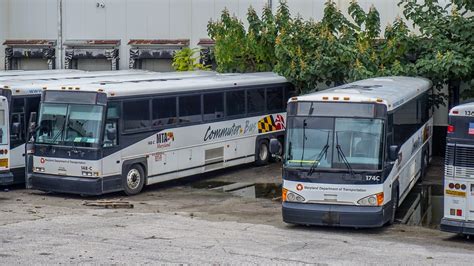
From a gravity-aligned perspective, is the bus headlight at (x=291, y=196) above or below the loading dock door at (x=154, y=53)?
below

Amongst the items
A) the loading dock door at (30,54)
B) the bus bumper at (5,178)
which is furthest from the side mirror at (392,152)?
the loading dock door at (30,54)

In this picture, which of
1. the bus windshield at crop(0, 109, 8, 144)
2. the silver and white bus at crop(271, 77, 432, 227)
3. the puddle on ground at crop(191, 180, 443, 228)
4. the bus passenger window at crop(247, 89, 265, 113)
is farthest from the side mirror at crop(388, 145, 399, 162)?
the bus passenger window at crop(247, 89, 265, 113)

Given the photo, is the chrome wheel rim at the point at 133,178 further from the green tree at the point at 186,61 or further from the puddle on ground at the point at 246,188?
the green tree at the point at 186,61

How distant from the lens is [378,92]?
20094 millimetres

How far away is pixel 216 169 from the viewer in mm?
27000

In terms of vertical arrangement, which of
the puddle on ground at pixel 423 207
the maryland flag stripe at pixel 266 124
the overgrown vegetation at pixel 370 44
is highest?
the overgrown vegetation at pixel 370 44

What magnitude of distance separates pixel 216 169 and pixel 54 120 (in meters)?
5.74

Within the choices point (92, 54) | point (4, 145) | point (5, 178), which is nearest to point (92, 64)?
point (92, 54)

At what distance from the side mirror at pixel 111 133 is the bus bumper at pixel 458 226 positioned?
8460 millimetres

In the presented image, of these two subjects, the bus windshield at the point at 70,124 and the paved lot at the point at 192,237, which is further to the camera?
the bus windshield at the point at 70,124

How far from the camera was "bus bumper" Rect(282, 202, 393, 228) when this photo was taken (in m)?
18.2

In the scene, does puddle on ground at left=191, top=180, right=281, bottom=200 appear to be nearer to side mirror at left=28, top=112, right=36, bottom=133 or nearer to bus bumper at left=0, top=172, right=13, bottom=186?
side mirror at left=28, top=112, right=36, bottom=133

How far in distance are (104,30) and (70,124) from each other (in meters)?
15.5

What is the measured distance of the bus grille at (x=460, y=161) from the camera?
17.6m
